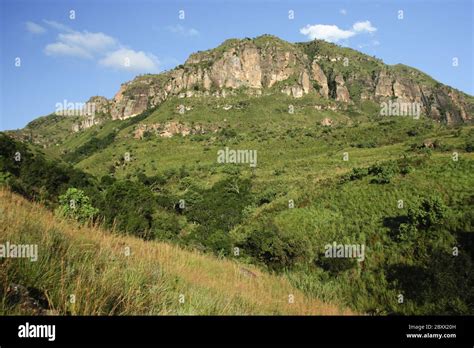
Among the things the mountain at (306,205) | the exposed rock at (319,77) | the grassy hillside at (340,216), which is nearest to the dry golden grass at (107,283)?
the mountain at (306,205)

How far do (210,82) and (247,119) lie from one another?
56.1m

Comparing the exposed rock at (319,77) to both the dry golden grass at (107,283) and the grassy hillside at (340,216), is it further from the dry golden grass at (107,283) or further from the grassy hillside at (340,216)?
the dry golden grass at (107,283)

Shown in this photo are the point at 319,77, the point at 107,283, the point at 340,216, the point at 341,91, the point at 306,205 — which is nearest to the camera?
the point at 107,283

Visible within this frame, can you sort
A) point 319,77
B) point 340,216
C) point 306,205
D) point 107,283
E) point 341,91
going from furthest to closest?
1. point 319,77
2. point 341,91
3. point 306,205
4. point 340,216
5. point 107,283

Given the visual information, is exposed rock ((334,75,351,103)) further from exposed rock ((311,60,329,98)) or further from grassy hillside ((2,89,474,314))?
grassy hillside ((2,89,474,314))

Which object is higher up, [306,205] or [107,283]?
[107,283]

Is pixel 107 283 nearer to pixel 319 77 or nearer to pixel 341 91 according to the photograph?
pixel 341 91

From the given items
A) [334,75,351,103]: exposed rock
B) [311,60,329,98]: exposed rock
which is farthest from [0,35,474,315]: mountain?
[311,60,329,98]: exposed rock

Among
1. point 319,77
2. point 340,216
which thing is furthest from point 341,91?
point 340,216

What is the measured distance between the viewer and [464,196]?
18.4 metres

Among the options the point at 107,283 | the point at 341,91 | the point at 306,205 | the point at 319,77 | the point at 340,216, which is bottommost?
the point at 340,216

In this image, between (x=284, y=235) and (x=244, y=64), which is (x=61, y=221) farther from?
(x=244, y=64)
